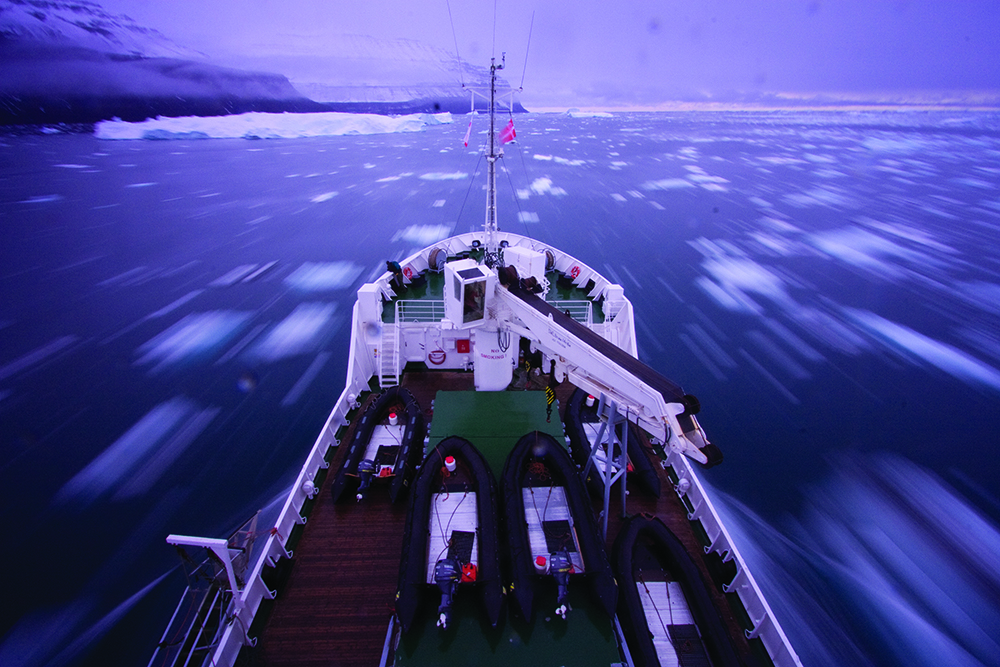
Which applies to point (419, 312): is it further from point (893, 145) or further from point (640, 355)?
point (893, 145)

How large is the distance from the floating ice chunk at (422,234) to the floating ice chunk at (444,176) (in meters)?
19.4

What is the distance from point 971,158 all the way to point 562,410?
103 meters

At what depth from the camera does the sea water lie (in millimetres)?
9711

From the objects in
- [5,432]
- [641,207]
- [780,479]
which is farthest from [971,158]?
[5,432]

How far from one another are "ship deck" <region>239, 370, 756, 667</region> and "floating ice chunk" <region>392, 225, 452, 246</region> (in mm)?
23276

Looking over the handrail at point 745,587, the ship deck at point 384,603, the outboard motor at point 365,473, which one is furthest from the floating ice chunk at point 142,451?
the handrail at point 745,587

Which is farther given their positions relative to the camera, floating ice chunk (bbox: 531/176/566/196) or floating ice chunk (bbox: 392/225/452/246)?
floating ice chunk (bbox: 531/176/566/196)

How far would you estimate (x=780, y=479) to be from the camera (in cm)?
1231

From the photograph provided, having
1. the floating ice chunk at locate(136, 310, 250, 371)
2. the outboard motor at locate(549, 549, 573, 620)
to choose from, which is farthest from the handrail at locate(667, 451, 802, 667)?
the floating ice chunk at locate(136, 310, 250, 371)

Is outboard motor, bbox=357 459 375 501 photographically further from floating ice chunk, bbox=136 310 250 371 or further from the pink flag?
floating ice chunk, bbox=136 310 250 371

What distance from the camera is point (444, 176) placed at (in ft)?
171

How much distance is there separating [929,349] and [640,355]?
12.7 meters

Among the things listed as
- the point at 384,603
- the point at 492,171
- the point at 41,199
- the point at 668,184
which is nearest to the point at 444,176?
the point at 668,184

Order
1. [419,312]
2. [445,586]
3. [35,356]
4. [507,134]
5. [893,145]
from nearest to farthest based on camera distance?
[445,586], [507,134], [419,312], [35,356], [893,145]
